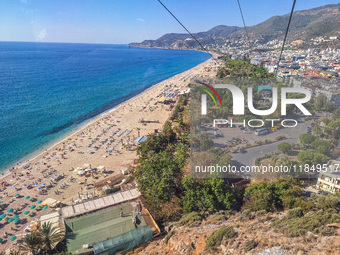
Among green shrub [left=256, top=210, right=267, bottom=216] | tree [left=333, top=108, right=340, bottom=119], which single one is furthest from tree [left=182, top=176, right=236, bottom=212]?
tree [left=333, top=108, right=340, bottom=119]

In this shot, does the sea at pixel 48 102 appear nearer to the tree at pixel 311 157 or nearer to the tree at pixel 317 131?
A: the tree at pixel 311 157

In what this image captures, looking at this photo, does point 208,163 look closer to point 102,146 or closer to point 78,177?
point 78,177

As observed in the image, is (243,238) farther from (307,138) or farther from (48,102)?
(48,102)

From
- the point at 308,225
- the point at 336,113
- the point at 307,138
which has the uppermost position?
the point at 336,113

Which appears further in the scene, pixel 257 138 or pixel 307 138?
pixel 307 138

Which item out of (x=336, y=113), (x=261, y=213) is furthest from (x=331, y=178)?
(x=261, y=213)

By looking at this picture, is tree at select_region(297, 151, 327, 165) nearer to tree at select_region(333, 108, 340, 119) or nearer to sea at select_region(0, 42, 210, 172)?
tree at select_region(333, 108, 340, 119)
